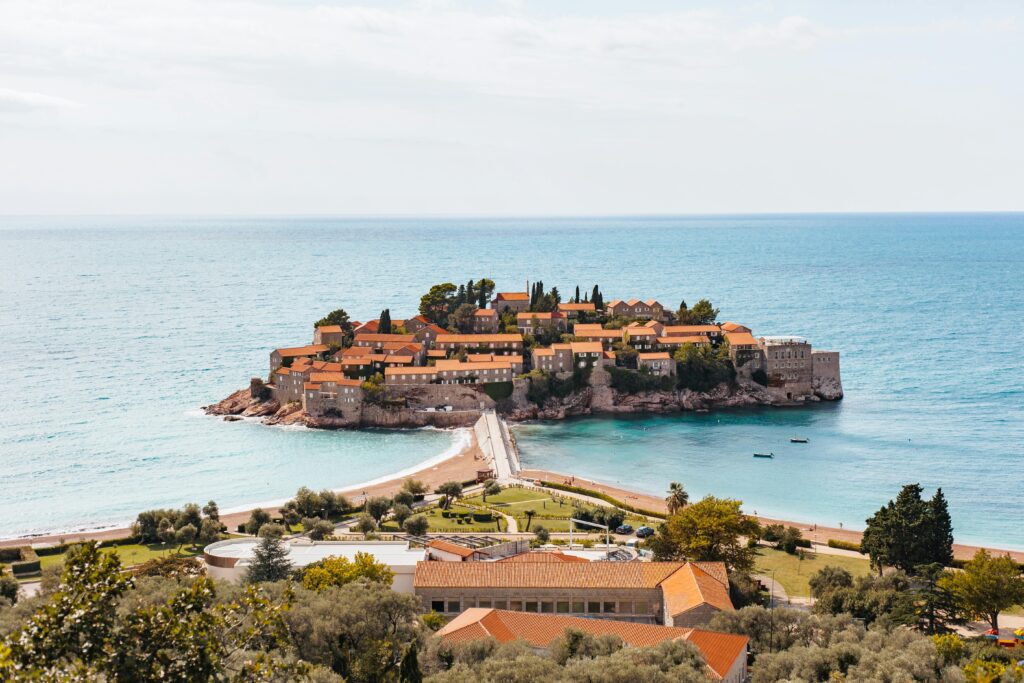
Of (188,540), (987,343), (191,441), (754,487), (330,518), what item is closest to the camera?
(188,540)

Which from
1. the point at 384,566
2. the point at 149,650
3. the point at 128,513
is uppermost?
the point at 149,650

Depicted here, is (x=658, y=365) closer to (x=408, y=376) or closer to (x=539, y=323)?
(x=539, y=323)

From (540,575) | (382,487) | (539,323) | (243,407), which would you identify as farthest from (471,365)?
(540,575)

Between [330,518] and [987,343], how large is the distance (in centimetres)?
9101

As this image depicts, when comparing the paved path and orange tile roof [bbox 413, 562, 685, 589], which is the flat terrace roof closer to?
orange tile roof [bbox 413, 562, 685, 589]

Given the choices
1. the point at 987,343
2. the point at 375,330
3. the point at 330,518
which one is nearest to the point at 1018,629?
the point at 330,518

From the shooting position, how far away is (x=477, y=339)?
93625 millimetres

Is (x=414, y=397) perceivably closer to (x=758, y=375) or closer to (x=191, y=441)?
(x=191, y=441)

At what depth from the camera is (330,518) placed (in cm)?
5547

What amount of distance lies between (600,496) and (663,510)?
4.18 m

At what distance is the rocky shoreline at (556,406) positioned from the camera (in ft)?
276

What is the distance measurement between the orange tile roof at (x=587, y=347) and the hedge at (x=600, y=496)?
2649cm

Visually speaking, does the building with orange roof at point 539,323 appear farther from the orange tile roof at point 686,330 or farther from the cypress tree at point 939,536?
the cypress tree at point 939,536

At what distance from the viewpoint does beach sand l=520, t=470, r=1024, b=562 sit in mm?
50625
